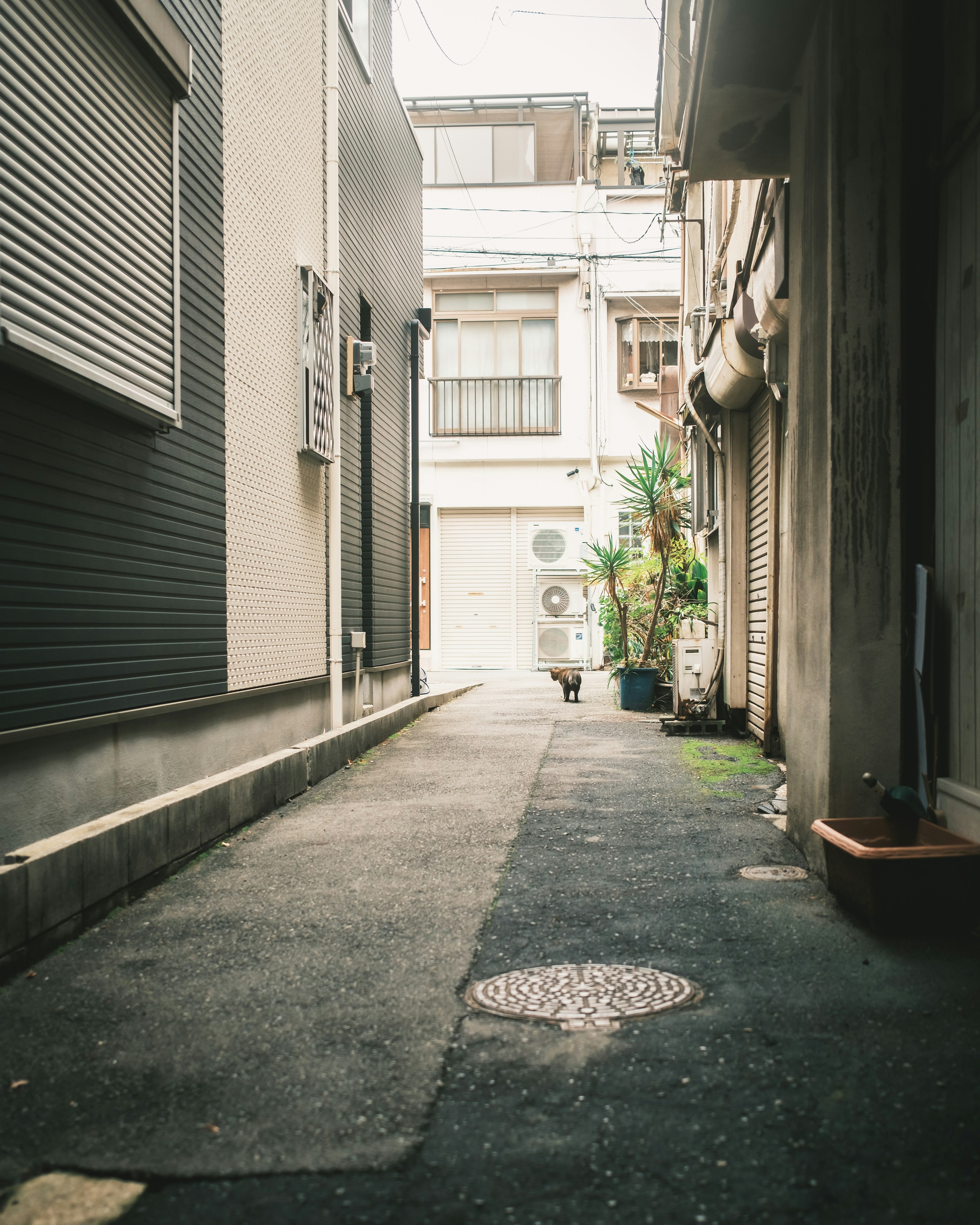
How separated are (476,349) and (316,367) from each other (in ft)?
49.6

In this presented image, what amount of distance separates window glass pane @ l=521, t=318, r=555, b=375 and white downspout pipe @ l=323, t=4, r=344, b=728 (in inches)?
531

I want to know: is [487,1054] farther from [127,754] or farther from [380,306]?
[380,306]

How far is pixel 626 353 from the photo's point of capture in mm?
23328

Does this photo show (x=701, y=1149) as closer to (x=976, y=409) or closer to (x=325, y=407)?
(x=976, y=409)

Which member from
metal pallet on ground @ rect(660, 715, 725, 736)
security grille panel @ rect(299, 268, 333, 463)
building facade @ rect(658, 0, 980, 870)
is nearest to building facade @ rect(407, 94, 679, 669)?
metal pallet on ground @ rect(660, 715, 725, 736)

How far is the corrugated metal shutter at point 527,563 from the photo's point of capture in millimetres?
23516

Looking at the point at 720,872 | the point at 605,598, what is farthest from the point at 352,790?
the point at 605,598

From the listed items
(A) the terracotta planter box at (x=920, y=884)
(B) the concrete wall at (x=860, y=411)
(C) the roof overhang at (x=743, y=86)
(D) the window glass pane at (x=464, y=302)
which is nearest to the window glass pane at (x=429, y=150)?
(D) the window glass pane at (x=464, y=302)

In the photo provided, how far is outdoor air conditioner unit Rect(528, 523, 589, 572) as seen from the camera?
76.8 ft

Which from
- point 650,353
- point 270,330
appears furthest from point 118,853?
point 650,353

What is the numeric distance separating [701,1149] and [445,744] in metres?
7.99

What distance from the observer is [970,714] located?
4086 millimetres

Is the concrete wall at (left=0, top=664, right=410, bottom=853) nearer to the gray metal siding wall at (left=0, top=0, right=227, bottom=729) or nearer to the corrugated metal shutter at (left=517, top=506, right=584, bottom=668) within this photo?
the gray metal siding wall at (left=0, top=0, right=227, bottom=729)

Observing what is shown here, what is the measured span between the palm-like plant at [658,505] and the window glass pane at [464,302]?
433 inches
